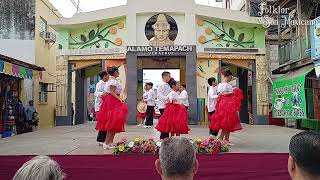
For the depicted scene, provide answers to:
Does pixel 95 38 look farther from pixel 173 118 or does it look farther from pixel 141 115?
pixel 173 118

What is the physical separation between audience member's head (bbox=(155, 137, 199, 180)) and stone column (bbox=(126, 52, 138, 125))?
45.6 feet

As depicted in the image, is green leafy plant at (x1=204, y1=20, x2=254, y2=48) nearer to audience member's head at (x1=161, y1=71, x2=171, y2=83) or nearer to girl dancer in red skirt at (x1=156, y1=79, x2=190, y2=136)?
audience member's head at (x1=161, y1=71, x2=171, y2=83)

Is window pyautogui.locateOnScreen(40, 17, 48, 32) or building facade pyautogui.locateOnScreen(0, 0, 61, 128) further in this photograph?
window pyautogui.locateOnScreen(40, 17, 48, 32)

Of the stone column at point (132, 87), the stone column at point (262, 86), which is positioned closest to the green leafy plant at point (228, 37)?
the stone column at point (262, 86)

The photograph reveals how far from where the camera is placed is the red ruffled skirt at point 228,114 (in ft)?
26.1

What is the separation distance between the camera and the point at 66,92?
57.1 ft

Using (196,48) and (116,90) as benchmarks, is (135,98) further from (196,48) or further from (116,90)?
(116,90)

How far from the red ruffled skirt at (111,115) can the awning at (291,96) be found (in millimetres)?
7157

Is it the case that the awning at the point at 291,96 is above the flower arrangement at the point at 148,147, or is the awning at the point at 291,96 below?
above

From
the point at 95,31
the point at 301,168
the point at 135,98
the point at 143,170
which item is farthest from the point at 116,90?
the point at 95,31

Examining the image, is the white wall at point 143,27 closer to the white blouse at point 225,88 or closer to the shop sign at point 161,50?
the shop sign at point 161,50

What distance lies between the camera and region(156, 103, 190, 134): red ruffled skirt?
7.98 metres

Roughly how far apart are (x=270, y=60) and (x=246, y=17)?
12.2 feet

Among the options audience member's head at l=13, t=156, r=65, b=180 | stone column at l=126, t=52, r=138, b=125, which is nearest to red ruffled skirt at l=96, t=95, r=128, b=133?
audience member's head at l=13, t=156, r=65, b=180
